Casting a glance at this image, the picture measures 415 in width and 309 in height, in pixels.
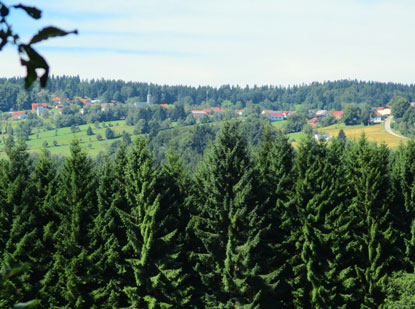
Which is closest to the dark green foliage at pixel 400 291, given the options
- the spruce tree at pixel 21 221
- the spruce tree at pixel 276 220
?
the spruce tree at pixel 276 220

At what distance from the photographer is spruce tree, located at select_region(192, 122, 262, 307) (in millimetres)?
24797

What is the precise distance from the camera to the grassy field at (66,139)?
497 ft

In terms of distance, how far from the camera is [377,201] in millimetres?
29703

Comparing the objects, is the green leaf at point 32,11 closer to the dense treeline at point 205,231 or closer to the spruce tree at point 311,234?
the dense treeline at point 205,231

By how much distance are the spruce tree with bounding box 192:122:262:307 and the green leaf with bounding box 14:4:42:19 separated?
23.1m

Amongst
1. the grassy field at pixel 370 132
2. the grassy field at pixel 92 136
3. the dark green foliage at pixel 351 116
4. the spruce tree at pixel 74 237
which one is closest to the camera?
the spruce tree at pixel 74 237

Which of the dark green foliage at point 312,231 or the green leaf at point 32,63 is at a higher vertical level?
the green leaf at point 32,63

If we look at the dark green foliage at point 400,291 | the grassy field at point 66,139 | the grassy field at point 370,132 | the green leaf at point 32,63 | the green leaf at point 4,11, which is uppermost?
the green leaf at point 4,11

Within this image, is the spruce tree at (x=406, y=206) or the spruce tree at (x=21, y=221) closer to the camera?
the spruce tree at (x=21, y=221)

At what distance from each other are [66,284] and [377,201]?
60.3 feet

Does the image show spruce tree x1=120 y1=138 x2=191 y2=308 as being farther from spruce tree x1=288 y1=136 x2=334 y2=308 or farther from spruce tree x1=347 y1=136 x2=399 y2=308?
spruce tree x1=347 y1=136 x2=399 y2=308

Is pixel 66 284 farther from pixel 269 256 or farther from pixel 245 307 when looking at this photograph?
pixel 269 256

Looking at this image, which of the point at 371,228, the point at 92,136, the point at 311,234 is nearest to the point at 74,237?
the point at 311,234

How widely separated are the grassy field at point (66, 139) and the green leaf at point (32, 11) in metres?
145
